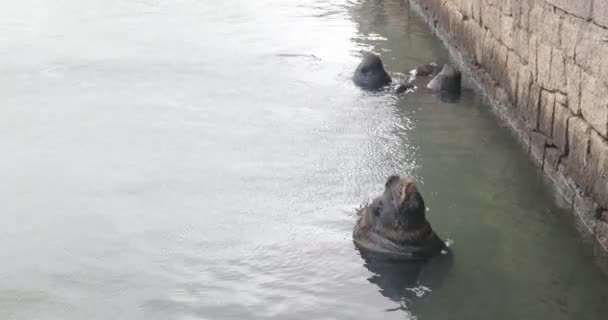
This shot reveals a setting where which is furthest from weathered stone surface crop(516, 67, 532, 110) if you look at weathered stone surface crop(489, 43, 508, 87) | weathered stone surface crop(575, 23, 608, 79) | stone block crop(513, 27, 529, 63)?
weathered stone surface crop(575, 23, 608, 79)

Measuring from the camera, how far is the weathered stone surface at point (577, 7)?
6023 mm

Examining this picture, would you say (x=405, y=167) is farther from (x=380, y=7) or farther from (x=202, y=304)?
(x=380, y=7)

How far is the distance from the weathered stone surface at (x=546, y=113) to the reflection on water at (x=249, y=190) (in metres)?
0.41

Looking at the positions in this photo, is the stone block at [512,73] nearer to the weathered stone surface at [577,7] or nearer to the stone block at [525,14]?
the stone block at [525,14]

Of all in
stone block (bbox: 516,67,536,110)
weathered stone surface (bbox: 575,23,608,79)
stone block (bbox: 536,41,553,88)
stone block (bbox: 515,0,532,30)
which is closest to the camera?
weathered stone surface (bbox: 575,23,608,79)

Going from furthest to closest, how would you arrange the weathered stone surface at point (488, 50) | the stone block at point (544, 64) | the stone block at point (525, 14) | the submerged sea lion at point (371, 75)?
the submerged sea lion at point (371, 75), the weathered stone surface at point (488, 50), the stone block at point (525, 14), the stone block at point (544, 64)

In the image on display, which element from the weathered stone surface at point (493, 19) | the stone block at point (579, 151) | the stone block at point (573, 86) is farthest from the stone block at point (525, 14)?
the stone block at point (579, 151)

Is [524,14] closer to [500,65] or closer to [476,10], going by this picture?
[500,65]

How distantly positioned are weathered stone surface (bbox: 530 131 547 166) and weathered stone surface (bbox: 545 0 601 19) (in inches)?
45.8

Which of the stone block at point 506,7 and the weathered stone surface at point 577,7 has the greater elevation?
the weathered stone surface at point 577,7

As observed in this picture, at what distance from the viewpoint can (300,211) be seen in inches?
264

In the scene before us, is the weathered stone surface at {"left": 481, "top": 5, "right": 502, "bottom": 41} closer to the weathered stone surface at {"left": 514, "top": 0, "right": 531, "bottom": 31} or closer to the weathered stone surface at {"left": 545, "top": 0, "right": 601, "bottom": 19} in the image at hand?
the weathered stone surface at {"left": 514, "top": 0, "right": 531, "bottom": 31}

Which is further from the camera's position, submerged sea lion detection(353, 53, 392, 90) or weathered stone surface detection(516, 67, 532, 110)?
submerged sea lion detection(353, 53, 392, 90)

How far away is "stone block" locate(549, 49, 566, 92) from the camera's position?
6.71m
